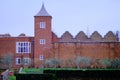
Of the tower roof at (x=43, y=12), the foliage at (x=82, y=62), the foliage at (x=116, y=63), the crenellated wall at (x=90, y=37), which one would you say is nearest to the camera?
the foliage at (x=116, y=63)

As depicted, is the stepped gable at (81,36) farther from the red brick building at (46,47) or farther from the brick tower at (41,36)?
the brick tower at (41,36)

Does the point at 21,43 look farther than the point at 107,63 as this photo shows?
Yes

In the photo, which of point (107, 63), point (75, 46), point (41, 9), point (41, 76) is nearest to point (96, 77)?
point (41, 76)

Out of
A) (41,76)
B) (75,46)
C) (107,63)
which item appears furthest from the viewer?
(75,46)

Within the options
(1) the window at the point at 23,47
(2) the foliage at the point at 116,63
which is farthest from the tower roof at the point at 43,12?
(2) the foliage at the point at 116,63

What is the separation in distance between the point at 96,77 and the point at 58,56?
18.0m

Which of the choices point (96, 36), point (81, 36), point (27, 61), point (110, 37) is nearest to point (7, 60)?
point (27, 61)

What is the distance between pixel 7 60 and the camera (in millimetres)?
49438

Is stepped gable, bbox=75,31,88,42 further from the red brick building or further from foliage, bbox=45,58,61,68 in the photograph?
foliage, bbox=45,58,61,68

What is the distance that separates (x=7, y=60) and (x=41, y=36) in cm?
580

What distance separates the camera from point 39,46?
165ft

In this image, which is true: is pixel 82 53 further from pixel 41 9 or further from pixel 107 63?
pixel 41 9

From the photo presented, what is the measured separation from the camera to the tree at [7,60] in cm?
4934

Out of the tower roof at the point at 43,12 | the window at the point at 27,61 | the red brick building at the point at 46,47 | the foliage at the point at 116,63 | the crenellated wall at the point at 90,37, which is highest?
the tower roof at the point at 43,12
